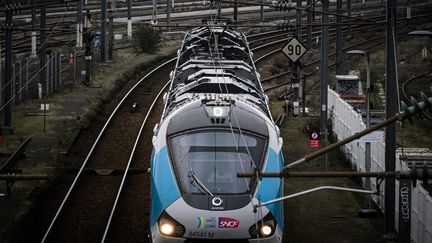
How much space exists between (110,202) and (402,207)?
7.57 m

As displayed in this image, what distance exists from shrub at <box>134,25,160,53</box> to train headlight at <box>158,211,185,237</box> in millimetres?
35722

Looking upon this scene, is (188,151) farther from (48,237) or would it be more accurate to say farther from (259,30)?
(259,30)

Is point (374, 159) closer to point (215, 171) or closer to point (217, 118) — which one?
point (217, 118)

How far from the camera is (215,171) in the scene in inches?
546

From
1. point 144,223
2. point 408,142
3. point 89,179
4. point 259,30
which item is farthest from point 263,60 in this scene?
point 144,223

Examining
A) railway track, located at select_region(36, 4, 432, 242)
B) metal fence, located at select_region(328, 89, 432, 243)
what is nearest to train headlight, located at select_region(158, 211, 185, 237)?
railway track, located at select_region(36, 4, 432, 242)

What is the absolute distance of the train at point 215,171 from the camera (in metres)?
13.1

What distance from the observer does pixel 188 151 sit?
14.3 m

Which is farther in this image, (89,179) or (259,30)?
Result: (259,30)

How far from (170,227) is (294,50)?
59.3ft

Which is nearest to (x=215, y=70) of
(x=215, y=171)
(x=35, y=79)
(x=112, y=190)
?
(x=112, y=190)

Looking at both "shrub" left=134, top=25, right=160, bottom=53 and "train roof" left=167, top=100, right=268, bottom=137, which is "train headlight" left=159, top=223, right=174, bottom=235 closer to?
"train roof" left=167, top=100, right=268, bottom=137

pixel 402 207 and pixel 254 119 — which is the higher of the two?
pixel 254 119

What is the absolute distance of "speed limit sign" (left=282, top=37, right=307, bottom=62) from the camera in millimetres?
30141
